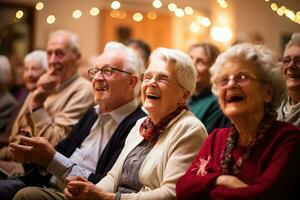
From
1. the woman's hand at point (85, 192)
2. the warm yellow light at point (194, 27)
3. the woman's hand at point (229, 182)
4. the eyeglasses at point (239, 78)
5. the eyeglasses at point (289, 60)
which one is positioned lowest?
the woman's hand at point (85, 192)

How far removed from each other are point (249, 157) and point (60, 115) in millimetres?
1701

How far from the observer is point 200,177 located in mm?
1740

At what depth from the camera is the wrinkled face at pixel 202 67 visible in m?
3.22

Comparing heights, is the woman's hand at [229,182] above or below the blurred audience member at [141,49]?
below

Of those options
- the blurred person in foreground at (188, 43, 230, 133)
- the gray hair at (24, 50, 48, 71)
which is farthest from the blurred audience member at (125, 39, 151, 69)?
the gray hair at (24, 50, 48, 71)

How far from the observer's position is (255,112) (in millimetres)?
1754

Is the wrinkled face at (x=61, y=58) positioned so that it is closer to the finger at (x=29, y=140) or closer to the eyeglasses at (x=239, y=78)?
the finger at (x=29, y=140)

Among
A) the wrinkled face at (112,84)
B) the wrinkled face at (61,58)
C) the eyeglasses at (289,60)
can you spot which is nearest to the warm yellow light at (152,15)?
the wrinkled face at (61,58)

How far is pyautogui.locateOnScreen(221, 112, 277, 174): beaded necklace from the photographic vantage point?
169 centimetres

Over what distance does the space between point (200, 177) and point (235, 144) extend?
0.64 ft

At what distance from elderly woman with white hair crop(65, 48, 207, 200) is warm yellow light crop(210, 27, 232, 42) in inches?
216

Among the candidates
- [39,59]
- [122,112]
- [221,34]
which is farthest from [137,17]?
[122,112]

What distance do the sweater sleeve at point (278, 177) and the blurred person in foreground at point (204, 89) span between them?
4.08 ft

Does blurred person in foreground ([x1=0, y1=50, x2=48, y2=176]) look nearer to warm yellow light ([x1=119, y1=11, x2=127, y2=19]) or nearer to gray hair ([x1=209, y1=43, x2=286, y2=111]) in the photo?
gray hair ([x1=209, y1=43, x2=286, y2=111])
